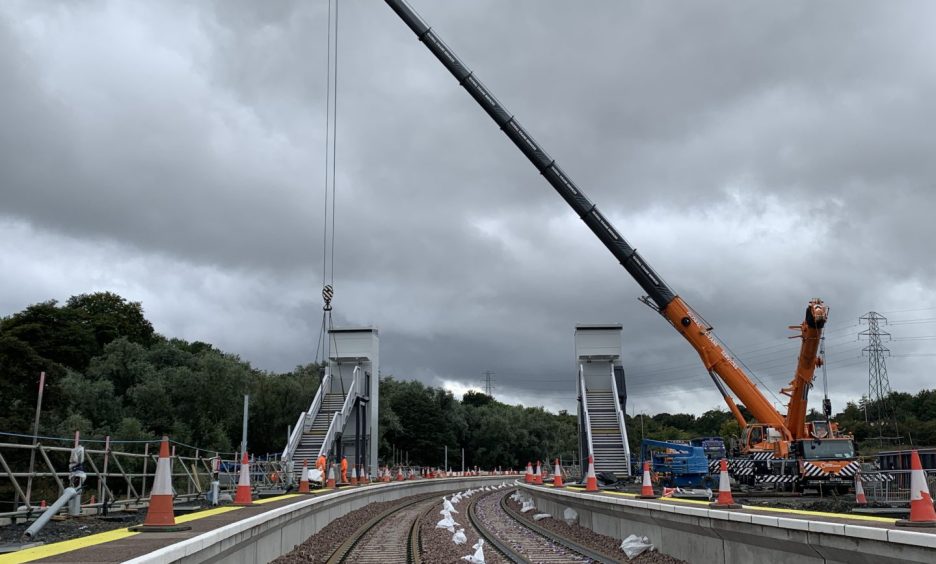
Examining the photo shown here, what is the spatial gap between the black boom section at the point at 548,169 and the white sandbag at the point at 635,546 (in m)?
18.4

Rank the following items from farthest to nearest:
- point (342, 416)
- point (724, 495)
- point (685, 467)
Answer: point (342, 416), point (685, 467), point (724, 495)

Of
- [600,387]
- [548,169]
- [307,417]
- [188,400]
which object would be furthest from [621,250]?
[188,400]

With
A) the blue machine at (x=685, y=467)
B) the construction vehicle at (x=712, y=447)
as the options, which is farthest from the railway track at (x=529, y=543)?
the construction vehicle at (x=712, y=447)

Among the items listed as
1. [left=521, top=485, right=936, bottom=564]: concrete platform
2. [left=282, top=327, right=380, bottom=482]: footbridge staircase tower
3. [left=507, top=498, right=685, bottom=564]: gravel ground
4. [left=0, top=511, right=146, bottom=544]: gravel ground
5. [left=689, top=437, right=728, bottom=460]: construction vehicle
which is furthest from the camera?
[left=282, top=327, right=380, bottom=482]: footbridge staircase tower

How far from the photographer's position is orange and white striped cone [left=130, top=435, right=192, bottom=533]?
8.36 metres

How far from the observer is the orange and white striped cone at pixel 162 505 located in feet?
27.4

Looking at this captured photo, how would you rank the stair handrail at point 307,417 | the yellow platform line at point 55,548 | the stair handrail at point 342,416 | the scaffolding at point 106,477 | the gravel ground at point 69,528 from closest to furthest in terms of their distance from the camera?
the yellow platform line at point 55,548
the gravel ground at point 69,528
the scaffolding at point 106,477
the stair handrail at point 342,416
the stair handrail at point 307,417

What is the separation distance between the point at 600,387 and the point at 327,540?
32.2 meters

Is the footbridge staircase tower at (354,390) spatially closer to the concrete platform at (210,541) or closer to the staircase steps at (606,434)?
the staircase steps at (606,434)

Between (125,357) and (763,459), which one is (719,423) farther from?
(763,459)

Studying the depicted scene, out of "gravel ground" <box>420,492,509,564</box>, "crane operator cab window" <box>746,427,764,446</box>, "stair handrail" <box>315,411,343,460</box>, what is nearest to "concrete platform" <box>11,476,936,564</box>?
"gravel ground" <box>420,492,509,564</box>

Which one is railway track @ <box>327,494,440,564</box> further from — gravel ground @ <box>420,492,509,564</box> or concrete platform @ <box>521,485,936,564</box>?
concrete platform @ <box>521,485,936,564</box>

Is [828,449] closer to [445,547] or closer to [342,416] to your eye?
[445,547]

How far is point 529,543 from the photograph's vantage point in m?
16.2
